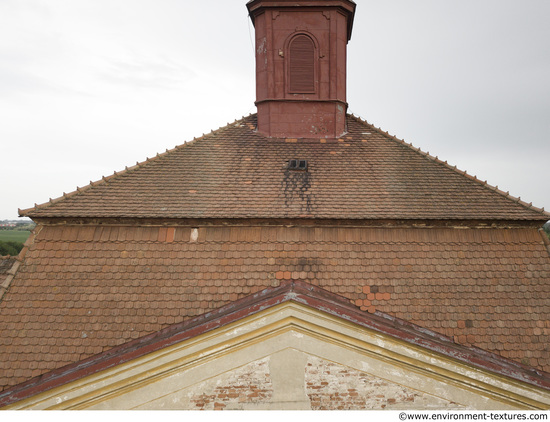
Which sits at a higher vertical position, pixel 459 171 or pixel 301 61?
pixel 301 61

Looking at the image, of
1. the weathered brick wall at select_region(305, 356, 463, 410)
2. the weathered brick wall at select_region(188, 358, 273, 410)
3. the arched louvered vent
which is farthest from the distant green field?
the weathered brick wall at select_region(305, 356, 463, 410)

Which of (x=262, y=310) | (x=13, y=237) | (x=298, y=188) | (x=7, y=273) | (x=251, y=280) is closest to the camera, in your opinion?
(x=262, y=310)

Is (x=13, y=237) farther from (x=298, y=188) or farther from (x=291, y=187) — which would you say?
(x=298, y=188)

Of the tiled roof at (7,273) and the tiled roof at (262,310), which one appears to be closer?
the tiled roof at (262,310)

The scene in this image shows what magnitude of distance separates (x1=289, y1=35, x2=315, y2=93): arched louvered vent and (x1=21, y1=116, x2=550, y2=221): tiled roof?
183cm

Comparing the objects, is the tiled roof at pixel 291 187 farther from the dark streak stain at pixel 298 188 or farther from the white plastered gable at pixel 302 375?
the white plastered gable at pixel 302 375

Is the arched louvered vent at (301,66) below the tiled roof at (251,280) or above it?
above

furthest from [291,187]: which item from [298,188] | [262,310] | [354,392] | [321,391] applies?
[354,392]

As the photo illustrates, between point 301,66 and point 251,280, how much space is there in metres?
6.00

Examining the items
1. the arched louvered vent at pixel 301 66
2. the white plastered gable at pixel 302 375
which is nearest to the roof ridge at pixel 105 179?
the arched louvered vent at pixel 301 66

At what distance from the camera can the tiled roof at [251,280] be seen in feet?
20.8

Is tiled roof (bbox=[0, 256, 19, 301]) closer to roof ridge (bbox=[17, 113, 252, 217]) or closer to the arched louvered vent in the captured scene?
roof ridge (bbox=[17, 113, 252, 217])

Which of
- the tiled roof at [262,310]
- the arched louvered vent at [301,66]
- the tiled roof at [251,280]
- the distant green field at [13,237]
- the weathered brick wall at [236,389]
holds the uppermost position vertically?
the distant green field at [13,237]

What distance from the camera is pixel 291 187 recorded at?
7625 mm
